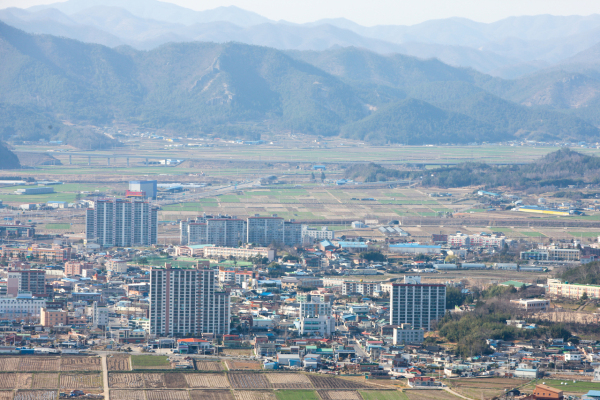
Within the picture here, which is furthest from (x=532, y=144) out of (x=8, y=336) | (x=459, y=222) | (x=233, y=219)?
(x=8, y=336)

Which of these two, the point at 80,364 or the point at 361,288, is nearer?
the point at 80,364

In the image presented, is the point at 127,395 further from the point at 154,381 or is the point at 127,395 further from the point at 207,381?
the point at 207,381

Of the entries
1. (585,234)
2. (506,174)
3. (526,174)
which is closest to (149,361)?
(585,234)

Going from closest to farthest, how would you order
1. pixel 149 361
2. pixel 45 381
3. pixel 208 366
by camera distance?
pixel 45 381
pixel 208 366
pixel 149 361

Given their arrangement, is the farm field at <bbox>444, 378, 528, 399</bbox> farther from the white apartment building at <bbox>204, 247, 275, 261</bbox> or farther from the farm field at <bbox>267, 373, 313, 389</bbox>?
the white apartment building at <bbox>204, 247, 275, 261</bbox>

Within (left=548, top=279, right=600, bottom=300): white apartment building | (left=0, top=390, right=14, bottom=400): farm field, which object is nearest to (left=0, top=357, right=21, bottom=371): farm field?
(left=0, top=390, right=14, bottom=400): farm field

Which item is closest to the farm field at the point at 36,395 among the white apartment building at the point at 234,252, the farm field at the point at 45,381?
the farm field at the point at 45,381
